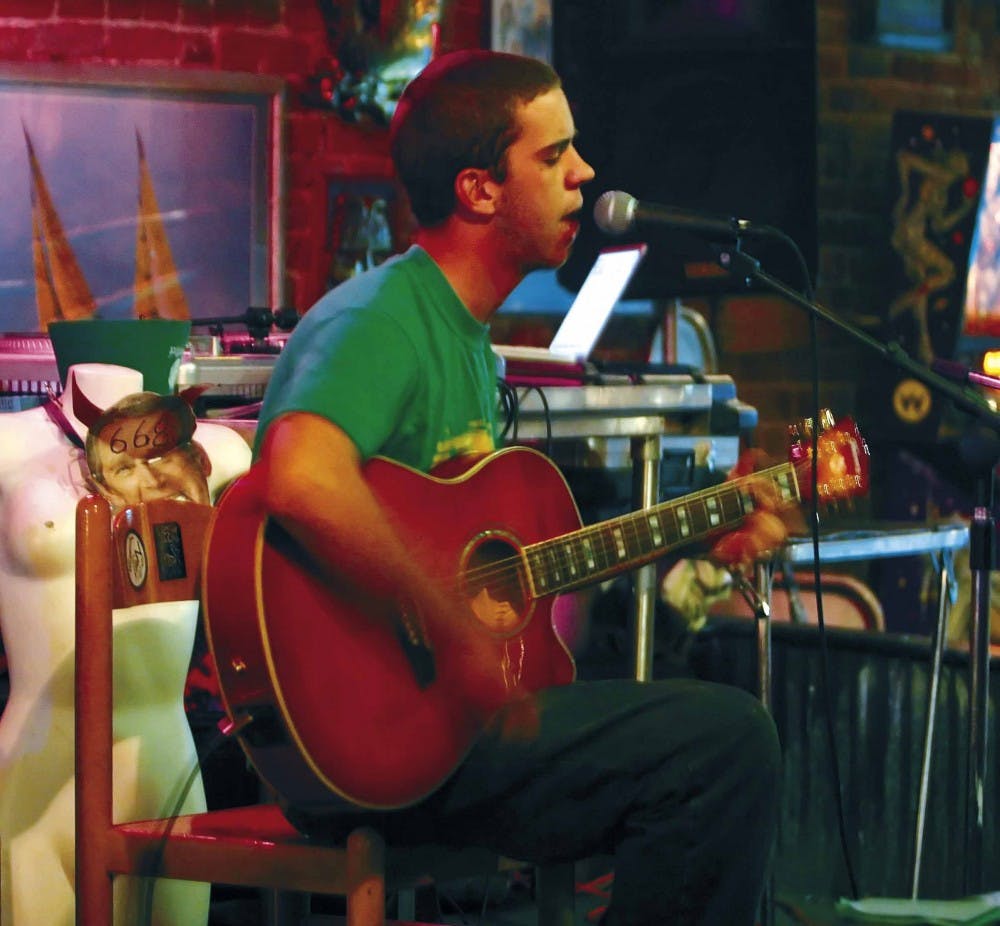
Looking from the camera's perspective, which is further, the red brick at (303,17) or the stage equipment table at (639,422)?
the red brick at (303,17)

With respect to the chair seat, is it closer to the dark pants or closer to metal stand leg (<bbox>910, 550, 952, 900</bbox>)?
the dark pants

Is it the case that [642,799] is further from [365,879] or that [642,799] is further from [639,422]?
[639,422]

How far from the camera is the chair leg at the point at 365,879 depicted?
1481 millimetres

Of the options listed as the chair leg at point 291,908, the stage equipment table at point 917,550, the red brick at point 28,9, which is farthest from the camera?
the red brick at point 28,9

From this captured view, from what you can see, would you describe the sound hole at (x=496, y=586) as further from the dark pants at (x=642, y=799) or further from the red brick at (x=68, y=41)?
the red brick at (x=68, y=41)

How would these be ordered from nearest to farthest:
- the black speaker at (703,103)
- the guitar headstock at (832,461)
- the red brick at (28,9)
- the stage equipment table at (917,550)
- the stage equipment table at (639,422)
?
the guitar headstock at (832,461) → the stage equipment table at (639,422) → the stage equipment table at (917,550) → the red brick at (28,9) → the black speaker at (703,103)

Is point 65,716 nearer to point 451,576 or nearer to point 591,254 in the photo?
point 451,576

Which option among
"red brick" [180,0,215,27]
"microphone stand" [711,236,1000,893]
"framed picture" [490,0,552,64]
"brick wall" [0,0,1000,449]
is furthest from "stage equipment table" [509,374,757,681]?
"red brick" [180,0,215,27]

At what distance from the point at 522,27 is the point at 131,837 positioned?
2551 mm

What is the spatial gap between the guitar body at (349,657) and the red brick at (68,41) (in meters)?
→ 2.10

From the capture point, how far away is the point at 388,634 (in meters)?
1.47

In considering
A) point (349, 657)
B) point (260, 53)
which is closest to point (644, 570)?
point (349, 657)

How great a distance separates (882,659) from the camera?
109 inches

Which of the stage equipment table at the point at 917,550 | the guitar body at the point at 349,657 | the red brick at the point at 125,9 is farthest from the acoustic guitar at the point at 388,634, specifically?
the red brick at the point at 125,9
